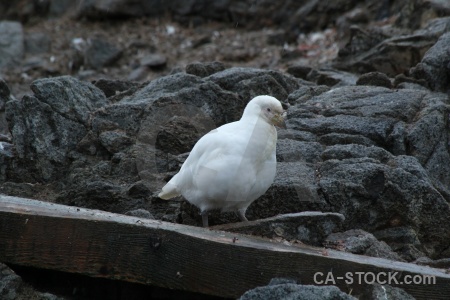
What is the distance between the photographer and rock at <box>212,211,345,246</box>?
7.44m

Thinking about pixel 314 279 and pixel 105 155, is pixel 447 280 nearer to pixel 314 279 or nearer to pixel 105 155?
pixel 314 279

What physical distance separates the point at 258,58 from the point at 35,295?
42.7 feet

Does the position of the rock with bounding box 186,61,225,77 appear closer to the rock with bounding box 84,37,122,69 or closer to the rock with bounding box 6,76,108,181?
the rock with bounding box 6,76,108,181

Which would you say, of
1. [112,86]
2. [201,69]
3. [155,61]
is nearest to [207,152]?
[201,69]

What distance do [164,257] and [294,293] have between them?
119cm

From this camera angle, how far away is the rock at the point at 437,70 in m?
12.1

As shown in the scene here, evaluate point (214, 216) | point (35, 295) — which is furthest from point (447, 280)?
point (35, 295)

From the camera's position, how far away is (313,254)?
6543mm

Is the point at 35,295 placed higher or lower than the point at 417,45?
lower

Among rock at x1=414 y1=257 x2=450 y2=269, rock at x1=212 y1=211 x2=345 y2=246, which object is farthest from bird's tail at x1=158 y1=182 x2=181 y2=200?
rock at x1=414 y1=257 x2=450 y2=269

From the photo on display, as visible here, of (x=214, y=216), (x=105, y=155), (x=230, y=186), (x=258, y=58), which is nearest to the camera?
(x=230, y=186)

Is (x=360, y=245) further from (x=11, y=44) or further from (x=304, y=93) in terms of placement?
(x=11, y=44)

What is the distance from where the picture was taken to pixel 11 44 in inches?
826

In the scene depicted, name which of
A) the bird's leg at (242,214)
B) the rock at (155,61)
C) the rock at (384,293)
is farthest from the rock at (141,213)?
the rock at (155,61)
